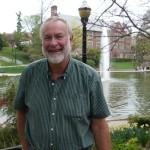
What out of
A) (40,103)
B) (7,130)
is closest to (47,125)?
(40,103)

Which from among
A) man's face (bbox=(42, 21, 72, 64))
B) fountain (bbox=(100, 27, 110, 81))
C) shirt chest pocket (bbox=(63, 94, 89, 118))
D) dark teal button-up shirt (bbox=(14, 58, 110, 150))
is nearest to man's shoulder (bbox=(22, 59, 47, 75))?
dark teal button-up shirt (bbox=(14, 58, 110, 150))

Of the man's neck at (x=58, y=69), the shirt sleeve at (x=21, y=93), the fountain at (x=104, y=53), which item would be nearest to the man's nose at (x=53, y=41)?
the man's neck at (x=58, y=69)

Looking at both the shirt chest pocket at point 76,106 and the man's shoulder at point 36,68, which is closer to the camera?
the shirt chest pocket at point 76,106

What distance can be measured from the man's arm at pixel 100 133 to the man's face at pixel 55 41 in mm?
547

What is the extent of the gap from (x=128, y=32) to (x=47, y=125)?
3663 millimetres

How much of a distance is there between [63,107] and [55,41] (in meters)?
0.47

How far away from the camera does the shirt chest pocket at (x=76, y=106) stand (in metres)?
2.50

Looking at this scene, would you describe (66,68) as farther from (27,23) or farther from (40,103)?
(27,23)

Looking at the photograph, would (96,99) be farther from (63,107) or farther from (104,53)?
(104,53)

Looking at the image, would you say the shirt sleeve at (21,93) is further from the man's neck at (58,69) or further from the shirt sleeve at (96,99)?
the shirt sleeve at (96,99)

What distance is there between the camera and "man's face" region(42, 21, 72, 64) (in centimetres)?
252

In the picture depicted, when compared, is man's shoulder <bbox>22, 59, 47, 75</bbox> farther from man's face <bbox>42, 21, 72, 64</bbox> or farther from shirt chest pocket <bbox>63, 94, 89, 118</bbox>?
shirt chest pocket <bbox>63, 94, 89, 118</bbox>

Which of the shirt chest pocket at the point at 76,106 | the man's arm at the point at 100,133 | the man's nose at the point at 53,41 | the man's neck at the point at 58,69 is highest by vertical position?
the man's nose at the point at 53,41

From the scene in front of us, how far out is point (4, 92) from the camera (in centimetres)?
793
